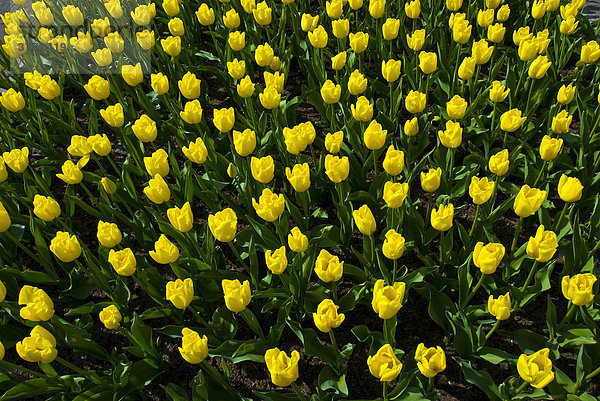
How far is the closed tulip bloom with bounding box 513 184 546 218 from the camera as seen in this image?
204 cm

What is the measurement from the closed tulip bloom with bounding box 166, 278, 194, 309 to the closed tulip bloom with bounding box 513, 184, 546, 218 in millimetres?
1270

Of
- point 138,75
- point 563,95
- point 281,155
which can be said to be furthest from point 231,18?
point 563,95

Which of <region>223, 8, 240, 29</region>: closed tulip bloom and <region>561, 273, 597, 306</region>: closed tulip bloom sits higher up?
<region>223, 8, 240, 29</region>: closed tulip bloom

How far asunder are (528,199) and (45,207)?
1.98m

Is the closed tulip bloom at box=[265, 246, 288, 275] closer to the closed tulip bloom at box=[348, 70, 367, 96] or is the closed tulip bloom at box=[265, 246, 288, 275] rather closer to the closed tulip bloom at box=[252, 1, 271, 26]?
the closed tulip bloom at box=[348, 70, 367, 96]

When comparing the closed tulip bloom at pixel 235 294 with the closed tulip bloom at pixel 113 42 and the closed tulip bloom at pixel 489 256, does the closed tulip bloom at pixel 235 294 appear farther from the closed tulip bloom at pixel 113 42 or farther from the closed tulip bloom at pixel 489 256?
the closed tulip bloom at pixel 113 42

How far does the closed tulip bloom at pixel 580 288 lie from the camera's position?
1838mm

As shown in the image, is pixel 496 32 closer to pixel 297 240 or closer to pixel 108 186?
pixel 297 240

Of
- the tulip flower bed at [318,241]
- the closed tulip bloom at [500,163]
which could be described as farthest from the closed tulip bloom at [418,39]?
the closed tulip bloom at [500,163]

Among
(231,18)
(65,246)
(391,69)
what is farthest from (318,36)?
(65,246)

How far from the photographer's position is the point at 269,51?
10.2 ft

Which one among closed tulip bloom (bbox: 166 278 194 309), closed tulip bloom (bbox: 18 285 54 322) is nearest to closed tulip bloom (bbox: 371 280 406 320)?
closed tulip bloom (bbox: 166 278 194 309)

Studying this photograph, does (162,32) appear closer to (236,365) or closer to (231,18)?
(231,18)

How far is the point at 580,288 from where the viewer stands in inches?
73.0
